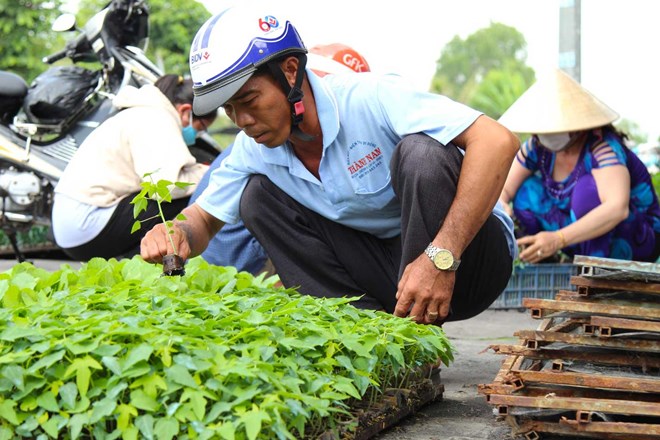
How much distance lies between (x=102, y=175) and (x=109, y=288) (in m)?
2.31

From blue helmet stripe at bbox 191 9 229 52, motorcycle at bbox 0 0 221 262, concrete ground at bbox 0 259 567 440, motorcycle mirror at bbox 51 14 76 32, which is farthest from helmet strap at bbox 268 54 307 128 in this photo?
motorcycle mirror at bbox 51 14 76 32

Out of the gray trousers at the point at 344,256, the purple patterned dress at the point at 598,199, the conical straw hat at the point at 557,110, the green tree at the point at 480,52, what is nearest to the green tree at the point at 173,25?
the conical straw hat at the point at 557,110

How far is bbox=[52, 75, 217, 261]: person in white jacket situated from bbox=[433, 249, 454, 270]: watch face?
2.21 metres

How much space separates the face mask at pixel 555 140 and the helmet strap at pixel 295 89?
7.13ft

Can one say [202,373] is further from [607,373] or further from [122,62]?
[122,62]

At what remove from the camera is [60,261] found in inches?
312

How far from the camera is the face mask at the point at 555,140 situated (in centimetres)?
504

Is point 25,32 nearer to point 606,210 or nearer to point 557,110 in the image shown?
point 557,110

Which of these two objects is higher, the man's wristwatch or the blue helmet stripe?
the blue helmet stripe

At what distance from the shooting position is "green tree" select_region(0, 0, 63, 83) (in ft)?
41.6

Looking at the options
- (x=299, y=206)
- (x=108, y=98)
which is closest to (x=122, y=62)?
(x=108, y=98)

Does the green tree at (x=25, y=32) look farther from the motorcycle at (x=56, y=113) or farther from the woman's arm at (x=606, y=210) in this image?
the woman's arm at (x=606, y=210)

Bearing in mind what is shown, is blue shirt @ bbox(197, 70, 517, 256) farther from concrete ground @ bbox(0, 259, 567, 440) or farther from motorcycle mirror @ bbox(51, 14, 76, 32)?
motorcycle mirror @ bbox(51, 14, 76, 32)

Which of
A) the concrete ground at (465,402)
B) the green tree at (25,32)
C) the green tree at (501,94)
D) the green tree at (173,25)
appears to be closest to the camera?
the concrete ground at (465,402)
